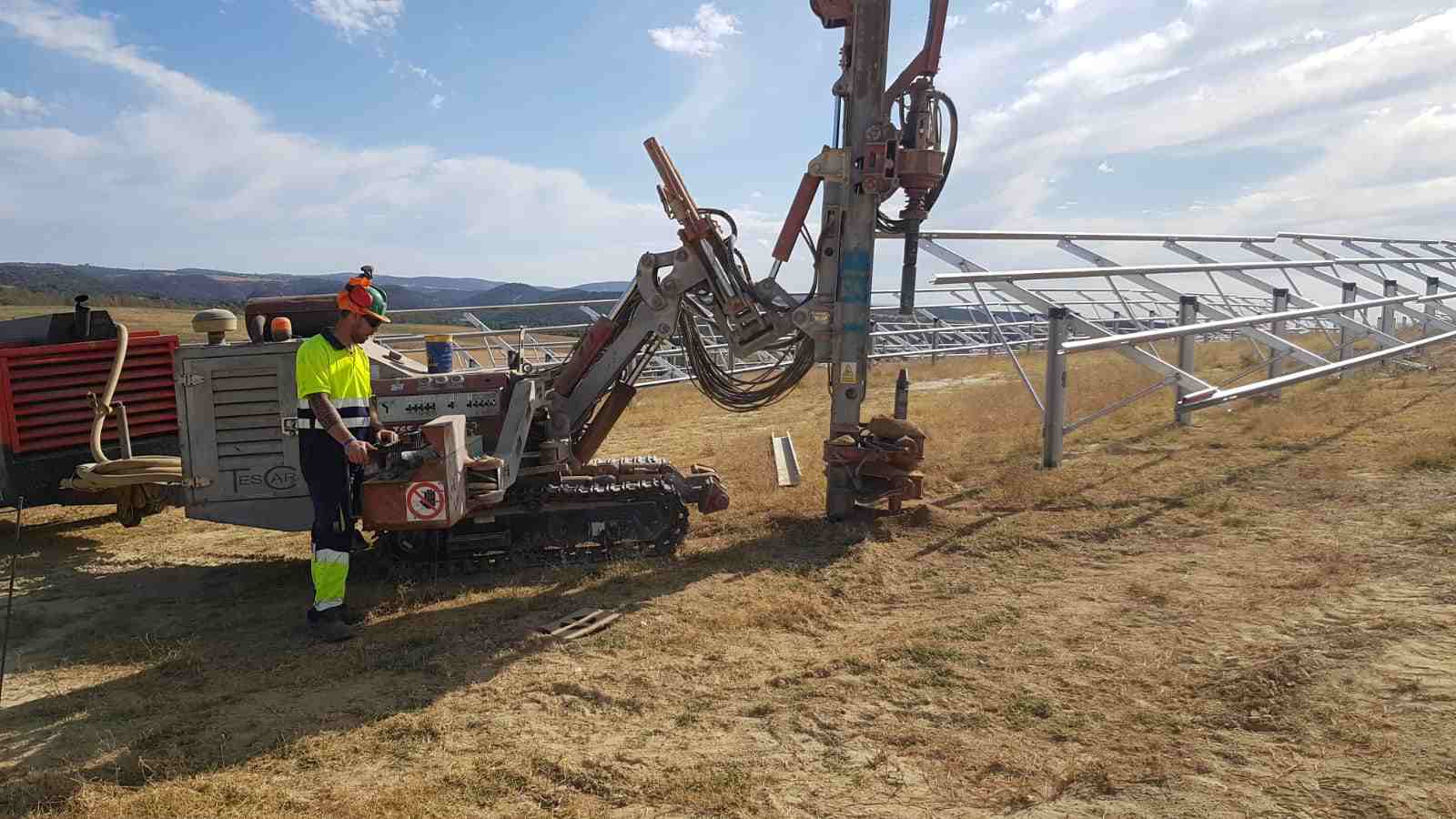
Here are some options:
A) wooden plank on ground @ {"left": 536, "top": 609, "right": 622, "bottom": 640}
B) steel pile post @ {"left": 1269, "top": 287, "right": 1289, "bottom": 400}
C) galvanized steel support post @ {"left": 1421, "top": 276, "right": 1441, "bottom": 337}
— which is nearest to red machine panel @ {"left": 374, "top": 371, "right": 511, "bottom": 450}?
wooden plank on ground @ {"left": 536, "top": 609, "right": 622, "bottom": 640}

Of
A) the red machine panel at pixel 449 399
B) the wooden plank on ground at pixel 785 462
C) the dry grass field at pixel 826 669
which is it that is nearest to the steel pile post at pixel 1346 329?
the dry grass field at pixel 826 669

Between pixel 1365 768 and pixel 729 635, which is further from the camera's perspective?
pixel 729 635

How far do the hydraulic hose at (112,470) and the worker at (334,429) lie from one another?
272 centimetres

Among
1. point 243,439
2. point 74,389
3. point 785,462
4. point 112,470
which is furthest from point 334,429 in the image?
point 785,462

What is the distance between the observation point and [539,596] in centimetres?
588

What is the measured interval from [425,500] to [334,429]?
0.67 metres

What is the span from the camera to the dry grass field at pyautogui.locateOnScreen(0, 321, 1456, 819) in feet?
10.9

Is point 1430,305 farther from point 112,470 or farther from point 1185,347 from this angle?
point 112,470

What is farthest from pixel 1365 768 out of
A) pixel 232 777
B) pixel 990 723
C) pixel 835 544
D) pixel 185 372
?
pixel 185 372

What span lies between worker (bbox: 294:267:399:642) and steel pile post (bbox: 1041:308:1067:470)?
5.87 m

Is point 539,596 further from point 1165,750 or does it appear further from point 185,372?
point 1165,750

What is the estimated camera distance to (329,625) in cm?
528

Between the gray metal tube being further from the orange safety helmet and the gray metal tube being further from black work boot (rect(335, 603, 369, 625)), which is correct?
black work boot (rect(335, 603, 369, 625))

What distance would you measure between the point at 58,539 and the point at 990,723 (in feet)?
29.0
